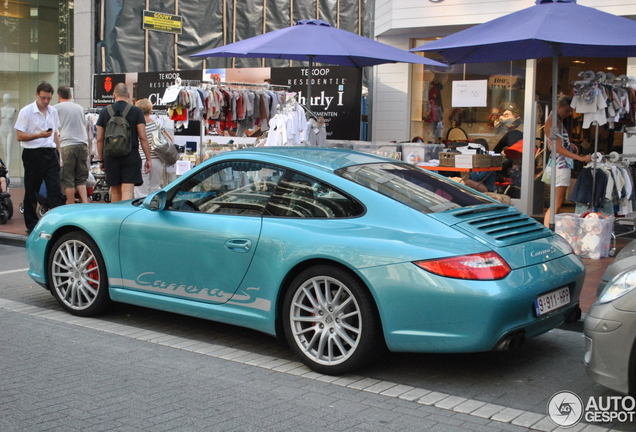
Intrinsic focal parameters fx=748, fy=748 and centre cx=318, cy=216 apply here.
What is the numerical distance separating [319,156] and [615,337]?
258 centimetres

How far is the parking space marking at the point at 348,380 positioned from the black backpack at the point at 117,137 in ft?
11.0

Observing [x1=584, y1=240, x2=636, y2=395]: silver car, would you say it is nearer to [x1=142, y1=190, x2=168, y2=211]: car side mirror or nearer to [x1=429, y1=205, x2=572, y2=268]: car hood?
[x1=429, y1=205, x2=572, y2=268]: car hood

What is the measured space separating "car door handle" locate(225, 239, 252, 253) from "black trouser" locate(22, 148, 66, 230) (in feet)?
19.8

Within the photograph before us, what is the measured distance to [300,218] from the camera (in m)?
5.24

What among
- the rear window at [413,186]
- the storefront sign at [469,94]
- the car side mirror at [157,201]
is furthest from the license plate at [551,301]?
the storefront sign at [469,94]

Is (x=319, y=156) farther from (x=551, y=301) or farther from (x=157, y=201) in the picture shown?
(x=551, y=301)

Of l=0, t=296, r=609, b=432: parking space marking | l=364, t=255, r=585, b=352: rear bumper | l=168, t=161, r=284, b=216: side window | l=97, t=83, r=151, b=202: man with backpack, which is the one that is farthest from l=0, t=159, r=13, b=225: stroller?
l=364, t=255, r=585, b=352: rear bumper

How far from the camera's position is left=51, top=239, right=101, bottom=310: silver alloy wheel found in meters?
6.32

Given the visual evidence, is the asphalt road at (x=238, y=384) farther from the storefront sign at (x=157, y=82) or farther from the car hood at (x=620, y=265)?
the storefront sign at (x=157, y=82)

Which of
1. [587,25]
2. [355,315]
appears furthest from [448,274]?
[587,25]

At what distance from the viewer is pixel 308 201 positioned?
5.31 meters

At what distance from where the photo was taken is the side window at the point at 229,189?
554 cm

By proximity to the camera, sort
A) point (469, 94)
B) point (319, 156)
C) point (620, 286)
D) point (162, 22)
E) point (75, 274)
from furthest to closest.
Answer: point (162, 22) < point (469, 94) < point (75, 274) < point (319, 156) < point (620, 286)

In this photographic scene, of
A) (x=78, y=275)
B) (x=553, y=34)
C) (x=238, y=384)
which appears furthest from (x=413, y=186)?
(x=553, y=34)
